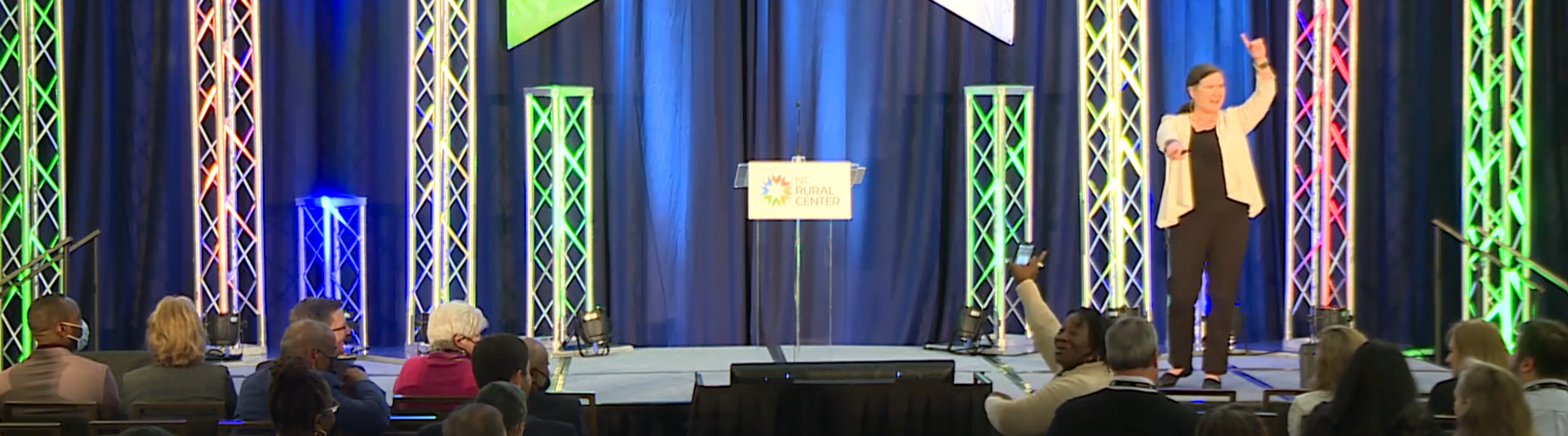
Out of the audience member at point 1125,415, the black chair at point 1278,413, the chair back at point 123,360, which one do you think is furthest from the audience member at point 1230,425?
the chair back at point 123,360

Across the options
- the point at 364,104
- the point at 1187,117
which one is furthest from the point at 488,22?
the point at 1187,117

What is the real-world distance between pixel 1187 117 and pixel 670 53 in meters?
2.99

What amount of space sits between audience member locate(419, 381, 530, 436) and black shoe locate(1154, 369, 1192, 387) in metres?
2.95

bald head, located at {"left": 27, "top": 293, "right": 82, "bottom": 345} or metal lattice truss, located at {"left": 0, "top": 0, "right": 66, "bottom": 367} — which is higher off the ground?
metal lattice truss, located at {"left": 0, "top": 0, "right": 66, "bottom": 367}

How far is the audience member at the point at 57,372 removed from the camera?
3955 millimetres

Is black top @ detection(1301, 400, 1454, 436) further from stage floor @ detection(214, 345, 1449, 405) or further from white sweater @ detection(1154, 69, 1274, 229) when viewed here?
white sweater @ detection(1154, 69, 1274, 229)

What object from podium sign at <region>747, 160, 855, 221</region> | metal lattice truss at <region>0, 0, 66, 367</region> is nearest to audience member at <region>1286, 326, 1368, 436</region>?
podium sign at <region>747, 160, 855, 221</region>

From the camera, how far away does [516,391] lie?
3027 millimetres

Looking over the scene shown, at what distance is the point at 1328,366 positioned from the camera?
135 inches

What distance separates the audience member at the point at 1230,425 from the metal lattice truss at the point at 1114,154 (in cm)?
A: 434

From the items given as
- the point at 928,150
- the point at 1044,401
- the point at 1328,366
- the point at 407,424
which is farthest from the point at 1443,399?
the point at 928,150

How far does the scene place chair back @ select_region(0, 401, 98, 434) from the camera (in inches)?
138

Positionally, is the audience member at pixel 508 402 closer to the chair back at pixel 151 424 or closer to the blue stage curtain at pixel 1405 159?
the chair back at pixel 151 424

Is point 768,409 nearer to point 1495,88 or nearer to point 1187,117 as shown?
point 1187,117
